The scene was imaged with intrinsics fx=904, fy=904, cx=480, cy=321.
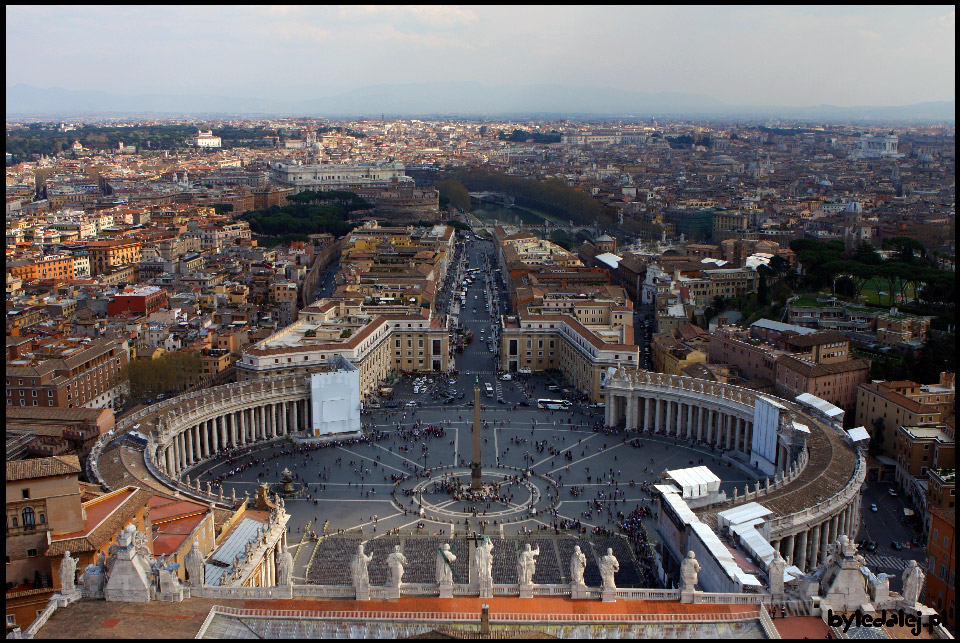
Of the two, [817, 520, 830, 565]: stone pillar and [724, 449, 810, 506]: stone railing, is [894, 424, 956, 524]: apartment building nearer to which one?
[724, 449, 810, 506]: stone railing

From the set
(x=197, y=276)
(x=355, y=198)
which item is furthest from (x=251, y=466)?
(x=355, y=198)

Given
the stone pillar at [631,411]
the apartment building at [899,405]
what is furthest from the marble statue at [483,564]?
the apartment building at [899,405]

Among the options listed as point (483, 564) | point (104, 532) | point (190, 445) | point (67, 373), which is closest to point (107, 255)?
point (67, 373)

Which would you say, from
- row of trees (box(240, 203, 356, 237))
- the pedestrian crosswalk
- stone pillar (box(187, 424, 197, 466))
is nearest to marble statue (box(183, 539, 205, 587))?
stone pillar (box(187, 424, 197, 466))

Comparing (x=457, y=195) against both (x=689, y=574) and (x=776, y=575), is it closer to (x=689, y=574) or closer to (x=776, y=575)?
(x=776, y=575)

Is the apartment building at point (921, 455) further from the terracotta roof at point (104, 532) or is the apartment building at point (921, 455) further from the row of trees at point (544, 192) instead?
the row of trees at point (544, 192)
